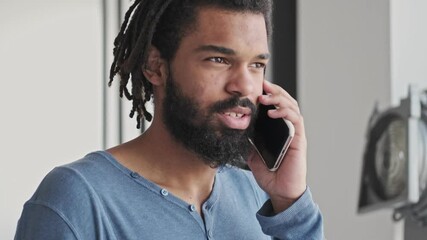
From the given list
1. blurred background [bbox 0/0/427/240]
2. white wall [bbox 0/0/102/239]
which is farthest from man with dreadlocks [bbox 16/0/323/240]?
Result: white wall [bbox 0/0/102/239]

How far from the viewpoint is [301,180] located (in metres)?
1.31

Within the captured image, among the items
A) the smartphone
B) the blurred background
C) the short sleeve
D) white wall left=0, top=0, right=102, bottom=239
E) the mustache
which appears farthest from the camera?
white wall left=0, top=0, right=102, bottom=239

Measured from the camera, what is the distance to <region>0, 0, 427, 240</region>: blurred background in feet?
5.71

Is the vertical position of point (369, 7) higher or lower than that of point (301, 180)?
higher

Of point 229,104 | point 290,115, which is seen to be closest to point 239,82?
point 229,104

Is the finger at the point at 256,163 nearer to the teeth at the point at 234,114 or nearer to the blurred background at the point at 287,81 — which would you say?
the teeth at the point at 234,114

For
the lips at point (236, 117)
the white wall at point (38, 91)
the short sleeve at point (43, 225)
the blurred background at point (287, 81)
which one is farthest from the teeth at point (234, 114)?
the white wall at point (38, 91)

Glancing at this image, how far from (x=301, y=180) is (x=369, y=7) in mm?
609

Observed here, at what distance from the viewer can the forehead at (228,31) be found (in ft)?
3.96

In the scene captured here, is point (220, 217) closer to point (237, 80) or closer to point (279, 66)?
point (237, 80)

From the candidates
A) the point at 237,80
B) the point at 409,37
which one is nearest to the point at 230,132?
the point at 237,80

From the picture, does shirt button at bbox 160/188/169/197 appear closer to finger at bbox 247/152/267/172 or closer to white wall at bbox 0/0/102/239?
finger at bbox 247/152/267/172

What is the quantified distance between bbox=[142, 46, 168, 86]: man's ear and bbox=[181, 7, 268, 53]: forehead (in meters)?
0.06

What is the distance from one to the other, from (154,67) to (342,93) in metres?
0.71
